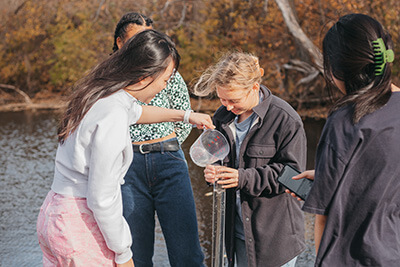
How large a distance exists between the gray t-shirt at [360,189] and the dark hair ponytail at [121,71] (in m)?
0.88

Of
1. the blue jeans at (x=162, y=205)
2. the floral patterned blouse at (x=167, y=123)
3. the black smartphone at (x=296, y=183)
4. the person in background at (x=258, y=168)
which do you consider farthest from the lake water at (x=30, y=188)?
the black smartphone at (x=296, y=183)

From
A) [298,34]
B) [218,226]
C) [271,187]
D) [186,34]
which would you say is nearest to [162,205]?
[218,226]

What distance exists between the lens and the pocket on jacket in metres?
2.47

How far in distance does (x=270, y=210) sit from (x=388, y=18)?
8.34 m

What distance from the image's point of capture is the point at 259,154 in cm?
248

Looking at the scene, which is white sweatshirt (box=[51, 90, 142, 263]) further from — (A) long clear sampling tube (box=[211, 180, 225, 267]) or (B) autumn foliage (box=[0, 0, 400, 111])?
(B) autumn foliage (box=[0, 0, 400, 111])

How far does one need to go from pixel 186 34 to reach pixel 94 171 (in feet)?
36.9

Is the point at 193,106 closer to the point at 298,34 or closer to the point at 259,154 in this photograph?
the point at 298,34

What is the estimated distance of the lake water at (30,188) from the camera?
4355mm

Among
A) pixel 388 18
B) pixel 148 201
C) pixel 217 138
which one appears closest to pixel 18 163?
pixel 148 201

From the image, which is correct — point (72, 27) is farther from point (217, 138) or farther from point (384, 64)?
point (384, 64)

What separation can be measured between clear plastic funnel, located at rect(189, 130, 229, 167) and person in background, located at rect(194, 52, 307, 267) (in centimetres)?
8

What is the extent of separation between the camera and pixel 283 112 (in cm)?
248

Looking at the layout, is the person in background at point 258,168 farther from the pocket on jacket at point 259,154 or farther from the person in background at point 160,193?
the person in background at point 160,193
